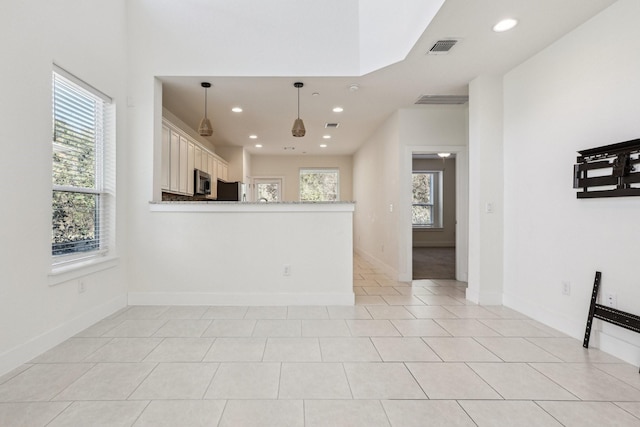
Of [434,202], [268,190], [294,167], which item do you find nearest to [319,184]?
[294,167]

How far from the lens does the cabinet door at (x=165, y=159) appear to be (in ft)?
13.0

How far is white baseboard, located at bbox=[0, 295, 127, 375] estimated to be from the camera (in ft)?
6.86

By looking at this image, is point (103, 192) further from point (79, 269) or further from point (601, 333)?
point (601, 333)

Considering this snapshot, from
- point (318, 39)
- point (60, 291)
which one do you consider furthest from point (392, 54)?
point (60, 291)

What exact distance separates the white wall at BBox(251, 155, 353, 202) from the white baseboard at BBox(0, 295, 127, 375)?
5.69 metres

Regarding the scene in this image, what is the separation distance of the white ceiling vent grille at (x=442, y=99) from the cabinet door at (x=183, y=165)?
343cm

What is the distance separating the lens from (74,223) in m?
2.83

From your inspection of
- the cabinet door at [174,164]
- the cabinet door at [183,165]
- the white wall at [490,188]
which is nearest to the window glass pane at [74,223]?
the cabinet door at [174,164]

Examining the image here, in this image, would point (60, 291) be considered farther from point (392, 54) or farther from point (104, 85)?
point (392, 54)

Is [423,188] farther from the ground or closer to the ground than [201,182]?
farther from the ground

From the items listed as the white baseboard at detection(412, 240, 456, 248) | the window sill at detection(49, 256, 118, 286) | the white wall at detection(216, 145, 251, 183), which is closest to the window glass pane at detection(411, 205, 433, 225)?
the white baseboard at detection(412, 240, 456, 248)

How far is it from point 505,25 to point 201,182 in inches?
178

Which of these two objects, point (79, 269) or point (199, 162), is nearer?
point (79, 269)

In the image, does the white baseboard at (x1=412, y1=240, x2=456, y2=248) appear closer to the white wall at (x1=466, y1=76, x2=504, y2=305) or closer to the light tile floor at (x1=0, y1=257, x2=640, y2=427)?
the white wall at (x1=466, y1=76, x2=504, y2=305)
